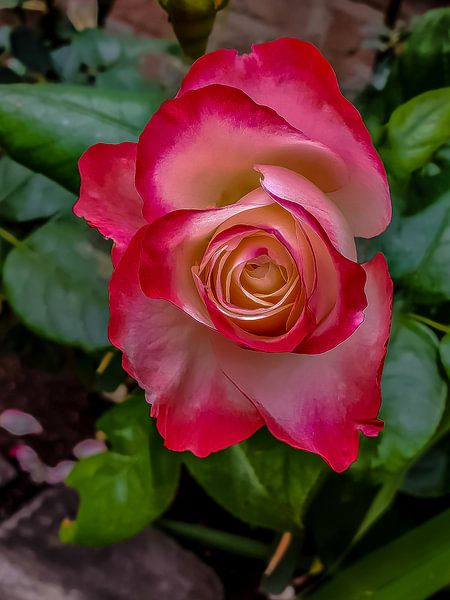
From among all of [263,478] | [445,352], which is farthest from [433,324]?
[263,478]

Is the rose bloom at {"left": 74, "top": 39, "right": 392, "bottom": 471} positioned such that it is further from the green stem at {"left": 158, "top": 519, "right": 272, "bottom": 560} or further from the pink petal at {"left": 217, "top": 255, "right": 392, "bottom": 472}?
the green stem at {"left": 158, "top": 519, "right": 272, "bottom": 560}

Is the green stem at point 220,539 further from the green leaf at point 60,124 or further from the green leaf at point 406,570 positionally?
the green leaf at point 60,124

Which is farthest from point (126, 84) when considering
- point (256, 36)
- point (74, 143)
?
point (256, 36)

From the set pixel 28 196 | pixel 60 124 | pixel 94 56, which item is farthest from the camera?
pixel 94 56

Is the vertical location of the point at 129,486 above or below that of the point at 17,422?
above

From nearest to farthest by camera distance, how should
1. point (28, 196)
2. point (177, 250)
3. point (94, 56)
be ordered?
point (177, 250)
point (28, 196)
point (94, 56)

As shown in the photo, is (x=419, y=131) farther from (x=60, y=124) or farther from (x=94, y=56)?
(x=94, y=56)

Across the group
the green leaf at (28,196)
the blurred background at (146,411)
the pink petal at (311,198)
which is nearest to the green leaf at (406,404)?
the blurred background at (146,411)
